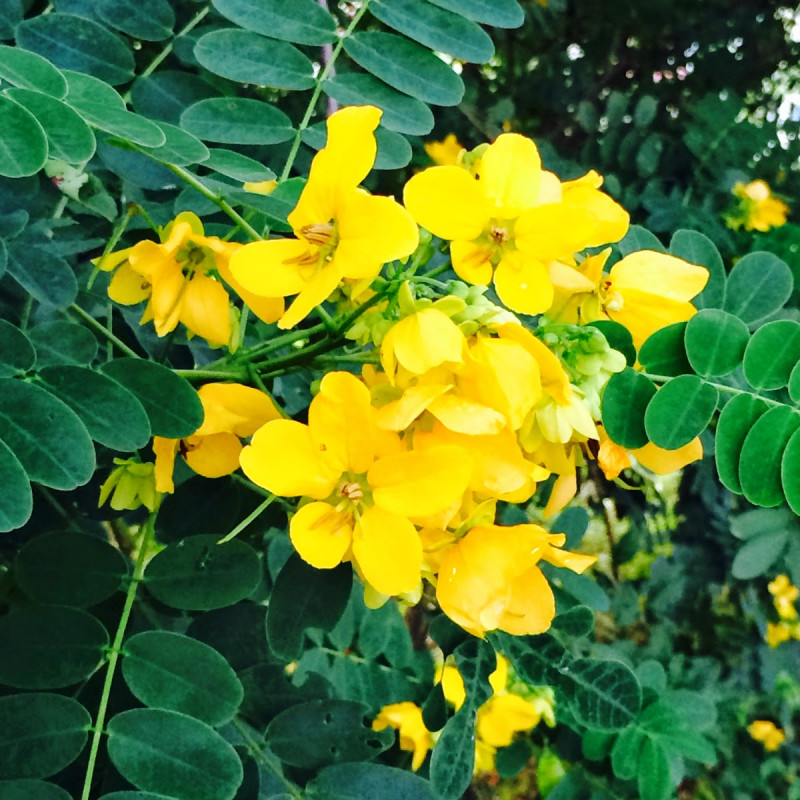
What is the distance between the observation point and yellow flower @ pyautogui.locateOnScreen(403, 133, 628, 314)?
1.90ft

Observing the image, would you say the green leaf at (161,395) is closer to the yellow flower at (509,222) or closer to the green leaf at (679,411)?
the yellow flower at (509,222)

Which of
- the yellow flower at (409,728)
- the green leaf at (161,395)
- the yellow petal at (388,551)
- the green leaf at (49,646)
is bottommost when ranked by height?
the yellow flower at (409,728)

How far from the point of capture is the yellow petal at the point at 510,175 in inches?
23.4

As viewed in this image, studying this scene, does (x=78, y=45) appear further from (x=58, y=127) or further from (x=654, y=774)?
(x=654, y=774)

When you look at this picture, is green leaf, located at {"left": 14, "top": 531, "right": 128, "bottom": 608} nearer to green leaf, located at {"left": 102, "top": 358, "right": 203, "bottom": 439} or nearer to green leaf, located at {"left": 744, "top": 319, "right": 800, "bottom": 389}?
green leaf, located at {"left": 102, "top": 358, "right": 203, "bottom": 439}

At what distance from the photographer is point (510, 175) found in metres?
0.60

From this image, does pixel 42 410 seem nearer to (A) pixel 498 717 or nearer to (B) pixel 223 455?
(B) pixel 223 455

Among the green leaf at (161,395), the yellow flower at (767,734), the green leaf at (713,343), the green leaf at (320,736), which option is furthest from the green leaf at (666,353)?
the yellow flower at (767,734)

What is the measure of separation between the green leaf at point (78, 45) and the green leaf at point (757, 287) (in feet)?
2.30

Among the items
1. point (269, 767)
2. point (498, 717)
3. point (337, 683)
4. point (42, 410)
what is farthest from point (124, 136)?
point (498, 717)

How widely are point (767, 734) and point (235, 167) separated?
80.0 inches

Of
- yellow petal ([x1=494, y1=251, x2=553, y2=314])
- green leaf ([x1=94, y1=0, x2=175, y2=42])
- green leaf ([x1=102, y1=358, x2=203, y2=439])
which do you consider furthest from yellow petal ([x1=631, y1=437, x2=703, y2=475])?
green leaf ([x1=94, y1=0, x2=175, y2=42])

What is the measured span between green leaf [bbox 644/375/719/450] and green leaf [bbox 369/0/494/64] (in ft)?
1.47

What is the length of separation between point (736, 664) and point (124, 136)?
1.92m
